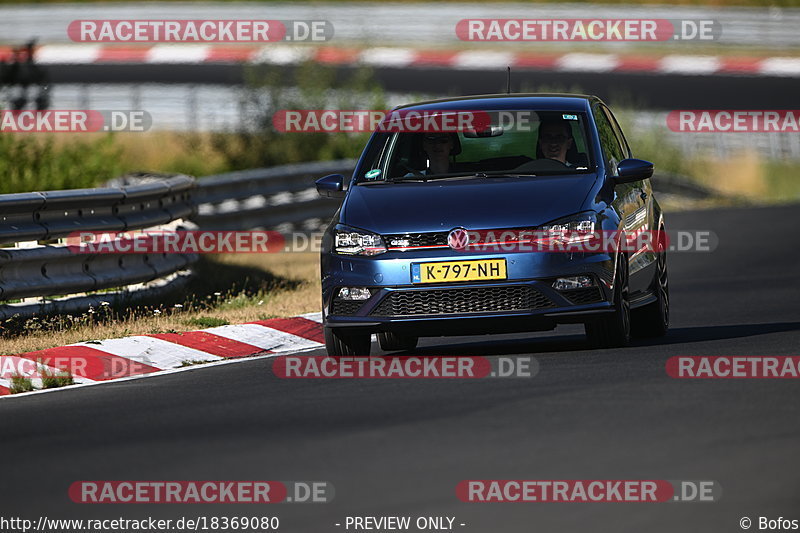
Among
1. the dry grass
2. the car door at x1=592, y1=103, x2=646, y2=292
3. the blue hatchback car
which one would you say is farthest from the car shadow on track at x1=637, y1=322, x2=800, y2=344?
the dry grass

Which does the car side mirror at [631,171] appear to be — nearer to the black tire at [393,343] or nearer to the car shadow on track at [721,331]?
the car shadow on track at [721,331]

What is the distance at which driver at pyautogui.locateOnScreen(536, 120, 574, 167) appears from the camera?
1191 centimetres

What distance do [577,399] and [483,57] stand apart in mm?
37702

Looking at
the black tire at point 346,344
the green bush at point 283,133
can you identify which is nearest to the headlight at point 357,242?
the black tire at point 346,344

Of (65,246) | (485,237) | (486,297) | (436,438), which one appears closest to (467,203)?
(485,237)

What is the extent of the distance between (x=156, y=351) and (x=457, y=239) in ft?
8.16

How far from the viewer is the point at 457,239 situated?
10789 mm

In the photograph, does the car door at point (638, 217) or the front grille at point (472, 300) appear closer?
the front grille at point (472, 300)

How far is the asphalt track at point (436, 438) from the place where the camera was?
22.3ft

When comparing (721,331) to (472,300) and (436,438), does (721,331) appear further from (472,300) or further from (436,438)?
(436,438)

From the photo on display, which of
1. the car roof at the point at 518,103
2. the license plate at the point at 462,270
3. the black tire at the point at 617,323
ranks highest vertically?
the car roof at the point at 518,103

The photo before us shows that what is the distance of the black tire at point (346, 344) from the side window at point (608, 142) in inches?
78.0

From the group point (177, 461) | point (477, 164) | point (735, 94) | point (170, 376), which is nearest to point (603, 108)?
point (477, 164)

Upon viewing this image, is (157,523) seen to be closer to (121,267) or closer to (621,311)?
(621,311)
